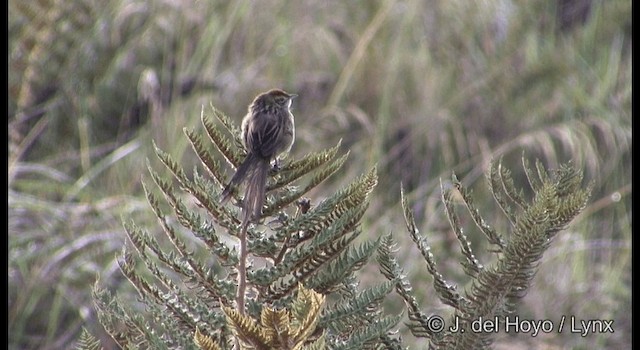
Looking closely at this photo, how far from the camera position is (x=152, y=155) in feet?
21.9

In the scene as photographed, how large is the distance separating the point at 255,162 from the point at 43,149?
4.83m

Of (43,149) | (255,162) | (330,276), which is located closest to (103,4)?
(43,149)

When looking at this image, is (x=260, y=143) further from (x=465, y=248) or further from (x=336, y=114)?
(x=336, y=114)

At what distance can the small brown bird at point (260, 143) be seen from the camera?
211 cm

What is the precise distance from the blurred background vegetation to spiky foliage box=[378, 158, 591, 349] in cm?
380

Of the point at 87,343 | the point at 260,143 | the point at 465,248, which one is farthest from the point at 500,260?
the point at 260,143

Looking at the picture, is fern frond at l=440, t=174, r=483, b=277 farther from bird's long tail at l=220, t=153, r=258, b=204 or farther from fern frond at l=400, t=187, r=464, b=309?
bird's long tail at l=220, t=153, r=258, b=204

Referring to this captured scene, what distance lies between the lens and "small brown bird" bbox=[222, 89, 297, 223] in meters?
2.11
